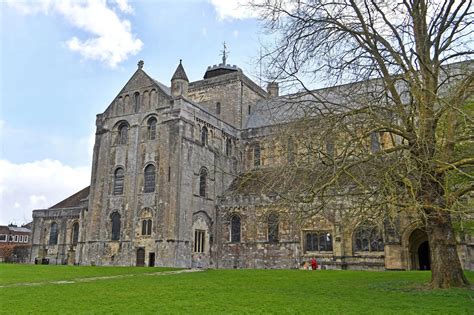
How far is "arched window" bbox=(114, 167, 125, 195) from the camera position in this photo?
37438 millimetres

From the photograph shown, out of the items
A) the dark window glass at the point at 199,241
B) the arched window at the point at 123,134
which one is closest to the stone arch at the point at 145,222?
the dark window glass at the point at 199,241

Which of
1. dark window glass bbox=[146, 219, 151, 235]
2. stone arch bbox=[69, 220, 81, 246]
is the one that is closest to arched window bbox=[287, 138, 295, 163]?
dark window glass bbox=[146, 219, 151, 235]

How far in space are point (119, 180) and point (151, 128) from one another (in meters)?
5.34

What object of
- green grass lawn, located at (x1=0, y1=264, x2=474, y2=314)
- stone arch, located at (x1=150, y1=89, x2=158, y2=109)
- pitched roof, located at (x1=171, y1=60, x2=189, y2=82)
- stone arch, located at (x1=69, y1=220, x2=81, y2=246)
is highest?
pitched roof, located at (x1=171, y1=60, x2=189, y2=82)

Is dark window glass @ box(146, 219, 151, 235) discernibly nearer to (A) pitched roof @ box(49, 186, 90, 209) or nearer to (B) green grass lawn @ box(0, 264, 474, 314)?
(A) pitched roof @ box(49, 186, 90, 209)

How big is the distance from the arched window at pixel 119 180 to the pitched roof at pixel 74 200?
10780 millimetres

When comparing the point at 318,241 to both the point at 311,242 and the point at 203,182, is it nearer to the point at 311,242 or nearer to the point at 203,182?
the point at 311,242

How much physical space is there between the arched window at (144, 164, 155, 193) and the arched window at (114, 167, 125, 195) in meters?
2.61

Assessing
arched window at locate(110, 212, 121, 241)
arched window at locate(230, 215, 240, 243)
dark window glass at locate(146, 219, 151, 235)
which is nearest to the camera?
dark window glass at locate(146, 219, 151, 235)

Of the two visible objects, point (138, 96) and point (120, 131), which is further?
point (120, 131)

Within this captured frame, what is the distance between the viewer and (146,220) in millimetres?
34906

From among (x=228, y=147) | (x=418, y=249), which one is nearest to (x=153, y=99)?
(x=228, y=147)

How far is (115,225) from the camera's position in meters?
36.6

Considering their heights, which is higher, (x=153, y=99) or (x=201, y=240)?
(x=153, y=99)
